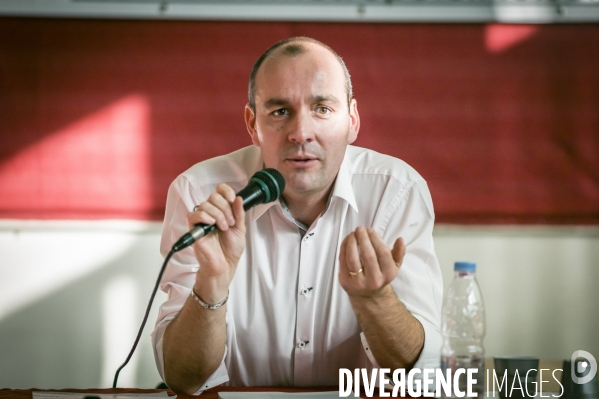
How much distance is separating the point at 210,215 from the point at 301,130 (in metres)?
0.43

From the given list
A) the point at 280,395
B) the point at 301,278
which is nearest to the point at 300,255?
the point at 301,278

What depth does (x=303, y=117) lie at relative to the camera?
1623 millimetres

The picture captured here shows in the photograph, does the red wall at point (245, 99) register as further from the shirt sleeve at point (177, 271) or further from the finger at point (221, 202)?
the finger at point (221, 202)

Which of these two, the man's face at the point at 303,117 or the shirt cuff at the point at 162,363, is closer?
the shirt cuff at the point at 162,363

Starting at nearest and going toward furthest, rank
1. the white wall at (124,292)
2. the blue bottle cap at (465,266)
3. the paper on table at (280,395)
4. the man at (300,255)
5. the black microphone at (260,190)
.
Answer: the blue bottle cap at (465,266) → the paper on table at (280,395) → the black microphone at (260,190) → the man at (300,255) → the white wall at (124,292)

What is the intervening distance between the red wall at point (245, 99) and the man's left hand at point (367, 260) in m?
1.43

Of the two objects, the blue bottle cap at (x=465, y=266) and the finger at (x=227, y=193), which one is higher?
the finger at (x=227, y=193)

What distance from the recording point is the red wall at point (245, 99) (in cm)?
265

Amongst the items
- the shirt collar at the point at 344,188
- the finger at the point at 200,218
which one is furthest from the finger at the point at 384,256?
the shirt collar at the point at 344,188

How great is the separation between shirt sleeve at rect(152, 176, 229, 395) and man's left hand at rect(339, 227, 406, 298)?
1.46 feet

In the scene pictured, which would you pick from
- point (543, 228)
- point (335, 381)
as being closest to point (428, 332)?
point (335, 381)

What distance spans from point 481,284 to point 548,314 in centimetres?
32

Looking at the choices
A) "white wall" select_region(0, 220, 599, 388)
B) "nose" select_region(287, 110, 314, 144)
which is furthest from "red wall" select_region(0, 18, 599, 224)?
"nose" select_region(287, 110, 314, 144)

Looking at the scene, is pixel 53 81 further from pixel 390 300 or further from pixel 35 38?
pixel 390 300
